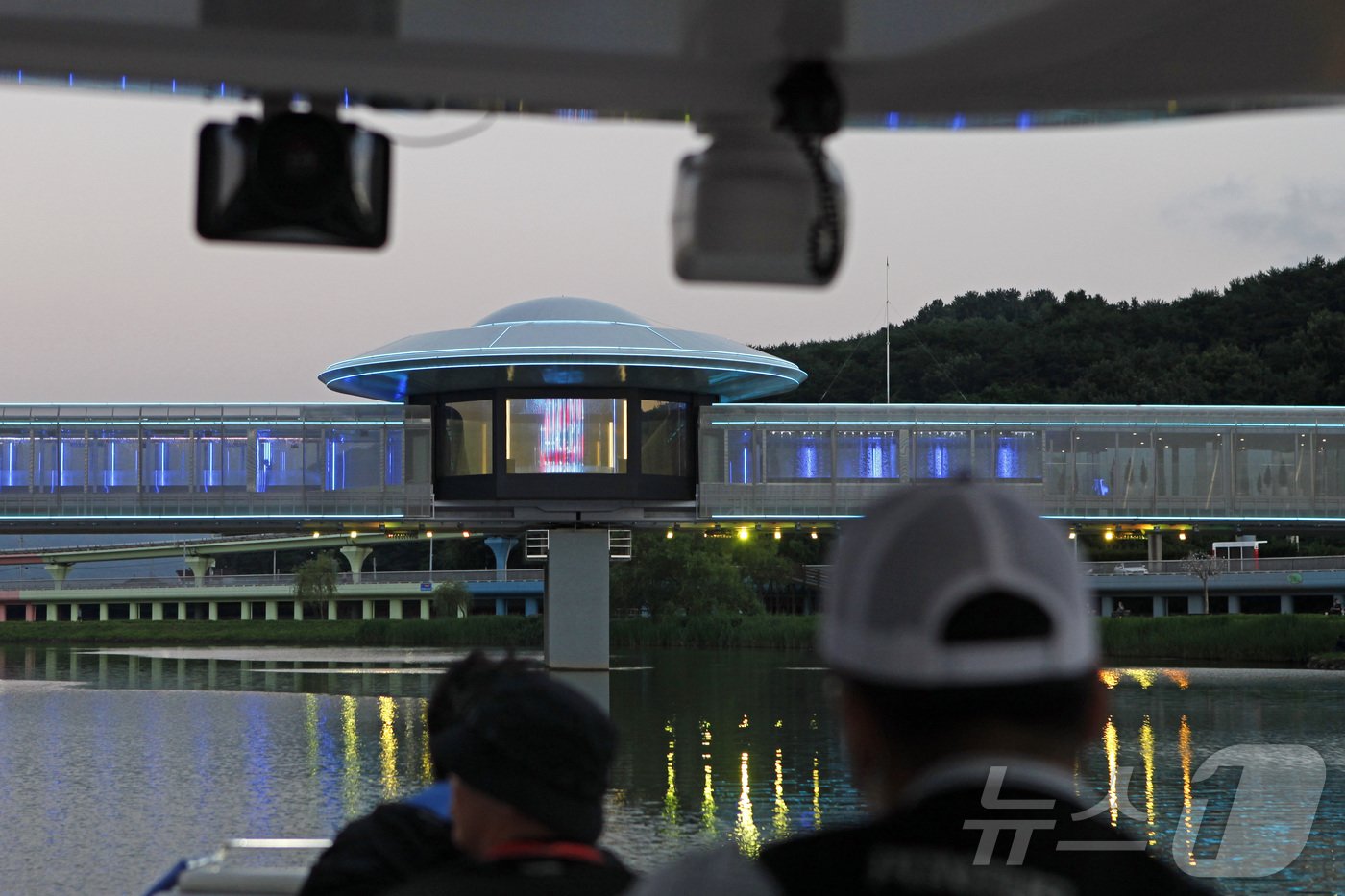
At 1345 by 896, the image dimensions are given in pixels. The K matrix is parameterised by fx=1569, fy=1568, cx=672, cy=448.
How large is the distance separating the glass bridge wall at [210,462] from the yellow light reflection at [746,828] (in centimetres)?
2301

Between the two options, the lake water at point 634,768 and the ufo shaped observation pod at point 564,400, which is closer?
the lake water at point 634,768

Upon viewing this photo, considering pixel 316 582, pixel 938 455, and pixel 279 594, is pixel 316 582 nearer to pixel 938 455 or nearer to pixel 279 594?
pixel 279 594

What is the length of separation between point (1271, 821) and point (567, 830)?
1845 centimetres

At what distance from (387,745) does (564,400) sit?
17.6m

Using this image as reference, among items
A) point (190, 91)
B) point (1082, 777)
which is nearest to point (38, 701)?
point (1082, 777)

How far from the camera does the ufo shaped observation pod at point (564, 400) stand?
133 feet

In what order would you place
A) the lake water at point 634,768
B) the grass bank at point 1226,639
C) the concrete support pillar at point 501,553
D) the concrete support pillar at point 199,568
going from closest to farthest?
the lake water at point 634,768, the grass bank at point 1226,639, the concrete support pillar at point 501,553, the concrete support pillar at point 199,568

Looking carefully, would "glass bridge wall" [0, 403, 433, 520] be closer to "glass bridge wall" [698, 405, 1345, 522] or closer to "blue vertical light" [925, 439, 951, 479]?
"glass bridge wall" [698, 405, 1345, 522]

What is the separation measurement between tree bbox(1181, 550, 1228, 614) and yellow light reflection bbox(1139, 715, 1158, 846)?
48880 mm

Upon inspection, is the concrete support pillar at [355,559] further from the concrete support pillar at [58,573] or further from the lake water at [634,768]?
the lake water at [634,768]

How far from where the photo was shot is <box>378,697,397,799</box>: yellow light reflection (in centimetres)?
2158

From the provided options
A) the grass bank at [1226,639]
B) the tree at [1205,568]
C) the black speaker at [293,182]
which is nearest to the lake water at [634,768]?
the black speaker at [293,182]

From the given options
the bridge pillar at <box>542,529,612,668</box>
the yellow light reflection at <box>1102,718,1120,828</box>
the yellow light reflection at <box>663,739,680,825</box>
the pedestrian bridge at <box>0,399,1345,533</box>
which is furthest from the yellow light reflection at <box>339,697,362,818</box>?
the bridge pillar at <box>542,529,612,668</box>

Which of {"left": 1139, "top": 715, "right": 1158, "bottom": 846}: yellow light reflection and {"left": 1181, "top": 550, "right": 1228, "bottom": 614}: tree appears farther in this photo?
{"left": 1181, "top": 550, "right": 1228, "bottom": 614}: tree
